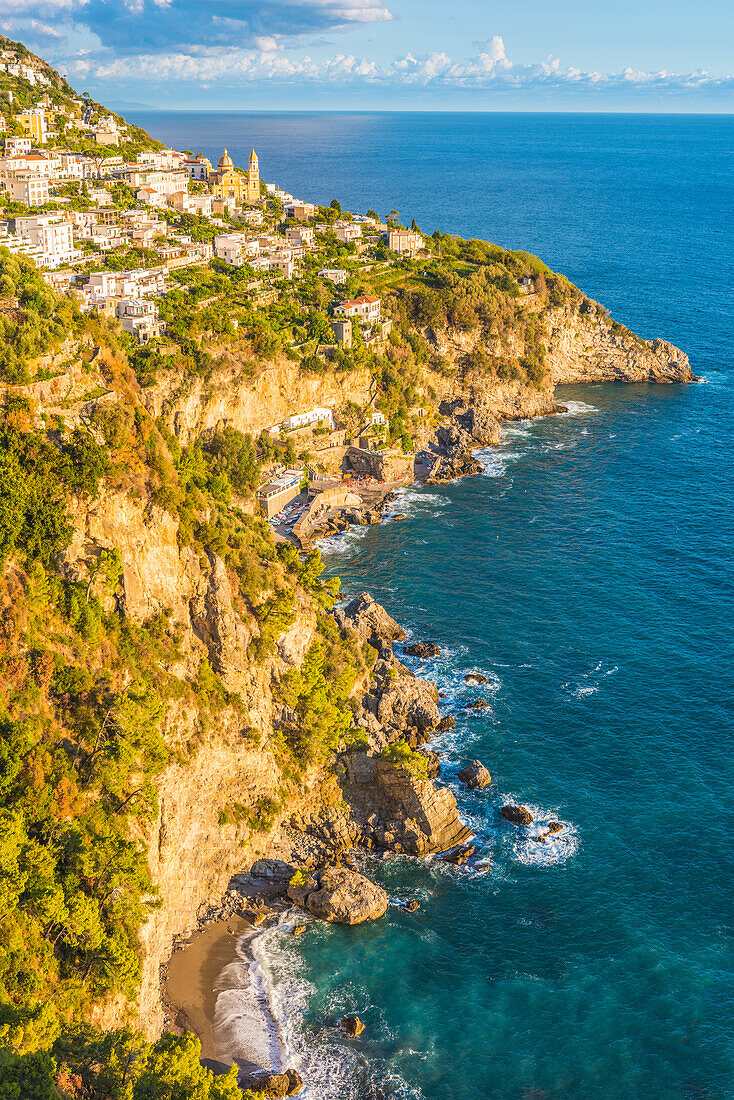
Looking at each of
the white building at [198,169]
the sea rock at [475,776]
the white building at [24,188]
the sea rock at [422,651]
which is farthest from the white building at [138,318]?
the white building at [198,169]

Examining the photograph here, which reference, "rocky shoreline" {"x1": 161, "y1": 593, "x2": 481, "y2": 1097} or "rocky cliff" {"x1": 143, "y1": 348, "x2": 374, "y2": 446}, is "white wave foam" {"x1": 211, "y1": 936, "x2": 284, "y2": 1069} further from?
"rocky cliff" {"x1": 143, "y1": 348, "x2": 374, "y2": 446}

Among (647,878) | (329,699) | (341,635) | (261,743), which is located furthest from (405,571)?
(647,878)

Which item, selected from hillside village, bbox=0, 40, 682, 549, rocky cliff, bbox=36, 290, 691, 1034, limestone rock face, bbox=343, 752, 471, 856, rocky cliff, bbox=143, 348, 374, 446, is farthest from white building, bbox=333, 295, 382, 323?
limestone rock face, bbox=343, 752, 471, 856

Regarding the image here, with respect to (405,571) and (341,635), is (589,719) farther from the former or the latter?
(405,571)

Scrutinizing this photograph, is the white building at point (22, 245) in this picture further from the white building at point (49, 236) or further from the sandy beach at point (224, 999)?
the sandy beach at point (224, 999)

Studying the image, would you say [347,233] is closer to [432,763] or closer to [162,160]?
[162,160]
